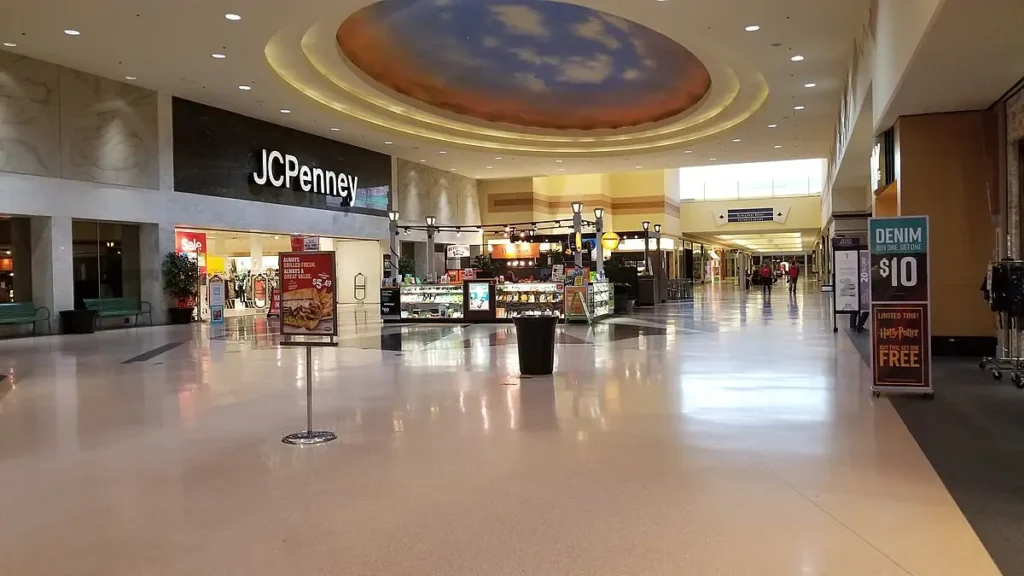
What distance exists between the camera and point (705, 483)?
4047 millimetres

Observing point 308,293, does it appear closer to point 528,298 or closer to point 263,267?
point 528,298

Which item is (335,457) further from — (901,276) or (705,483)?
(901,276)

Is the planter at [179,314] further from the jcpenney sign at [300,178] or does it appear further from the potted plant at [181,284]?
the jcpenney sign at [300,178]

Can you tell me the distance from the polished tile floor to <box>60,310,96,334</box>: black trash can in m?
7.61

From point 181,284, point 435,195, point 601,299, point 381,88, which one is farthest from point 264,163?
point 601,299

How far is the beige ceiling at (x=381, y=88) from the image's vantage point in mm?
11648

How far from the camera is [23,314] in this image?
1476cm

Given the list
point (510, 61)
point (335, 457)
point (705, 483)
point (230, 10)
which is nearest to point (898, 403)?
point (705, 483)

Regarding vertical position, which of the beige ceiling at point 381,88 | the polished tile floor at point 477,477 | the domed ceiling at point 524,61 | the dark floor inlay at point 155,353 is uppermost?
the domed ceiling at point 524,61

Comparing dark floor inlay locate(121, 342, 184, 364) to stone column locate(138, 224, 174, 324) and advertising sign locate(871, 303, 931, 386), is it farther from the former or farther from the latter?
advertising sign locate(871, 303, 931, 386)

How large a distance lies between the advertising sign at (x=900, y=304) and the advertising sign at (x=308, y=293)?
471cm

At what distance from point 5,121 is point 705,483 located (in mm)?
15174

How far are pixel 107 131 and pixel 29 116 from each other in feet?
5.57

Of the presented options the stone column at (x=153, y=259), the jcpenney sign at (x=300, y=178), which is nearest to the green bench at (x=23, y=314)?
the stone column at (x=153, y=259)
